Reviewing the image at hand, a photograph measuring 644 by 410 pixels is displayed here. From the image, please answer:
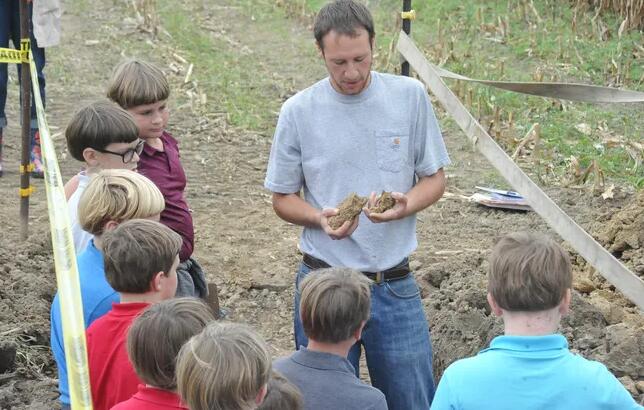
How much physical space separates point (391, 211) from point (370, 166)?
24 centimetres

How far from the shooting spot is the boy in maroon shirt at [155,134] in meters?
4.84

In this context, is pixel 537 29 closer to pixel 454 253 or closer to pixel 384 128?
A: pixel 454 253

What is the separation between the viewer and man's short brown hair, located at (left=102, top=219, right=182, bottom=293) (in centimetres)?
368

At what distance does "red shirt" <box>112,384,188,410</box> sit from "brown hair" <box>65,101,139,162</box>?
4.98 feet

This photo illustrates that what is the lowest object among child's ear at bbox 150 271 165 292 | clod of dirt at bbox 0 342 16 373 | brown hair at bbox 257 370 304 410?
clod of dirt at bbox 0 342 16 373

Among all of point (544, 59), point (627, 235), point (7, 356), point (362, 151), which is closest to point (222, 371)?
point (362, 151)

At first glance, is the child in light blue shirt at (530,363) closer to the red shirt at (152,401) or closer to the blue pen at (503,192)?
the red shirt at (152,401)

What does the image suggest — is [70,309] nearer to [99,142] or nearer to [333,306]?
[333,306]

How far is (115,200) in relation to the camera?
409cm

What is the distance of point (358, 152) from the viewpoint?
427 cm

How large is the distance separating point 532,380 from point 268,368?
78 cm

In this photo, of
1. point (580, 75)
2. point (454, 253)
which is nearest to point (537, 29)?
point (580, 75)

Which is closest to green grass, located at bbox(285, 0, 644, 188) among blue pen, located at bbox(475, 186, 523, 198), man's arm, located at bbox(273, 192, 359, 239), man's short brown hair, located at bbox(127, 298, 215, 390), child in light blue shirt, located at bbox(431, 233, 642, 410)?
blue pen, located at bbox(475, 186, 523, 198)

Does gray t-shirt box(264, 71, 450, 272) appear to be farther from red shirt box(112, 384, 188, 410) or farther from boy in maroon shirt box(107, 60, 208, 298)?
red shirt box(112, 384, 188, 410)
